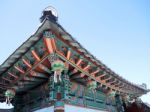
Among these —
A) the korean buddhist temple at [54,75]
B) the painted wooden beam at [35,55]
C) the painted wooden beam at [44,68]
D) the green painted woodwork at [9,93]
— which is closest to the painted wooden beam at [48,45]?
the korean buddhist temple at [54,75]

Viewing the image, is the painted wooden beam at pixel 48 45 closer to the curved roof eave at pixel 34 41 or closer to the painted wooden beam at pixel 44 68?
the curved roof eave at pixel 34 41

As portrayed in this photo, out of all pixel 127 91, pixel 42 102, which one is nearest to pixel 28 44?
pixel 42 102

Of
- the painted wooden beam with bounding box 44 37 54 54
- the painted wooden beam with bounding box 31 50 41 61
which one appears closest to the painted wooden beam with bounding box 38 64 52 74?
the painted wooden beam with bounding box 31 50 41 61

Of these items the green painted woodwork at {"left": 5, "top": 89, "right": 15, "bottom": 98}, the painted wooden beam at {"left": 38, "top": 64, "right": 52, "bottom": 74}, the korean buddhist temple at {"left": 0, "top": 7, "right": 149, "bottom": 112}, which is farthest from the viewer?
the green painted woodwork at {"left": 5, "top": 89, "right": 15, "bottom": 98}

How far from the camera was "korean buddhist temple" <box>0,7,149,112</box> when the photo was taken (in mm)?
4223

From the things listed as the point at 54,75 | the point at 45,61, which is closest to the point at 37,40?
the point at 45,61

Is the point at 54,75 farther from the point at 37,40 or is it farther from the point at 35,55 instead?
the point at 37,40

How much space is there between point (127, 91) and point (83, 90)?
383 centimetres

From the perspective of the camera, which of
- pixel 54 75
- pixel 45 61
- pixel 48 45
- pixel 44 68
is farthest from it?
pixel 44 68

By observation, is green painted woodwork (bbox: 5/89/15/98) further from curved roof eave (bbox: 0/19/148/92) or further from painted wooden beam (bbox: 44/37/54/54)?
painted wooden beam (bbox: 44/37/54/54)

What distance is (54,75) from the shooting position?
450cm

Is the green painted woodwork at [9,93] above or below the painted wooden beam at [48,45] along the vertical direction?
below

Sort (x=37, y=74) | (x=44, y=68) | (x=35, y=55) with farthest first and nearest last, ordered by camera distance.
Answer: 1. (x=37, y=74)
2. (x=44, y=68)
3. (x=35, y=55)

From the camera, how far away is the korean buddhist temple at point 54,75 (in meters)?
4.22
